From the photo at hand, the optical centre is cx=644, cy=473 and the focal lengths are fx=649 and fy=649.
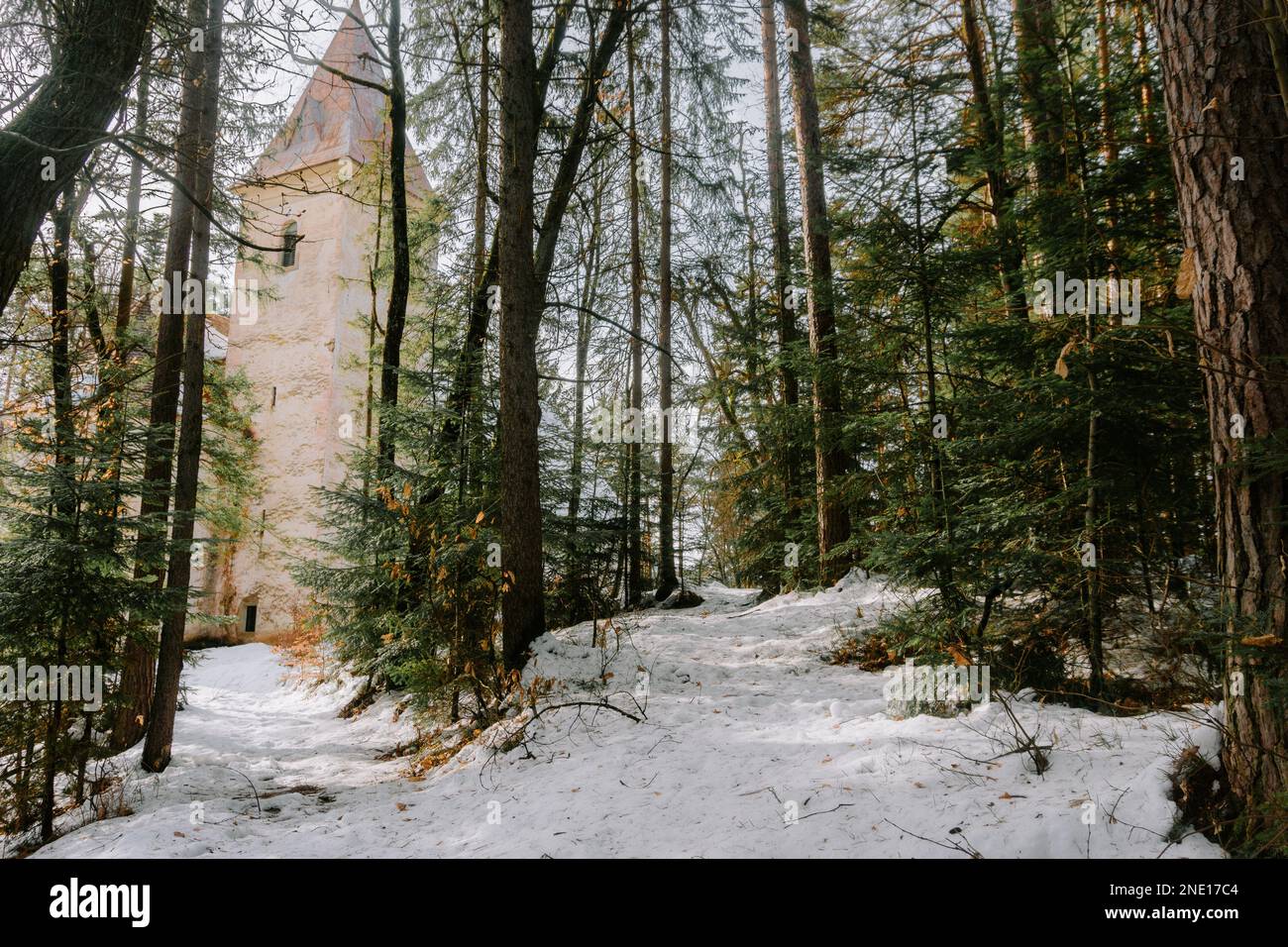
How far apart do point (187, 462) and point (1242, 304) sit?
8.10 meters

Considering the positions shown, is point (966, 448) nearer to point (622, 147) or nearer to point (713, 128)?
point (713, 128)

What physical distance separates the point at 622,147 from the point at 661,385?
4.61 m

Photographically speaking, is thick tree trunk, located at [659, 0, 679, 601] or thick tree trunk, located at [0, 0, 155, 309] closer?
thick tree trunk, located at [0, 0, 155, 309]

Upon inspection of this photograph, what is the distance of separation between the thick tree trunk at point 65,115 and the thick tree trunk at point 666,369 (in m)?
8.87

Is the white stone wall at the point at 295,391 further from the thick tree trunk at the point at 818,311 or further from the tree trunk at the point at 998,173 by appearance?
the tree trunk at the point at 998,173

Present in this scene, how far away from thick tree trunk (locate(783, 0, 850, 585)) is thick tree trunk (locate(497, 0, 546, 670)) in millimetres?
3487

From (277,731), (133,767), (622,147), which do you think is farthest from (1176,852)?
(622,147)

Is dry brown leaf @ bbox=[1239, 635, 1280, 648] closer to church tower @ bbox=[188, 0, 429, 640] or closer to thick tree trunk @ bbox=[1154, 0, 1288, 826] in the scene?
thick tree trunk @ bbox=[1154, 0, 1288, 826]

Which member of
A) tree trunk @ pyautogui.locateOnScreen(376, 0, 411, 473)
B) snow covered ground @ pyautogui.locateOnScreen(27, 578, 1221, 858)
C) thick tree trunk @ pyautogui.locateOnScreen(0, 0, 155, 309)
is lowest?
snow covered ground @ pyautogui.locateOnScreen(27, 578, 1221, 858)

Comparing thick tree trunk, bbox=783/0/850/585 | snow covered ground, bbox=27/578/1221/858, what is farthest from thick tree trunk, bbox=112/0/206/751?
thick tree trunk, bbox=783/0/850/585

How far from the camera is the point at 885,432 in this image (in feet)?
25.1

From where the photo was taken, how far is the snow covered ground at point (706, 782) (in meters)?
3.05

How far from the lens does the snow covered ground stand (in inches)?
120

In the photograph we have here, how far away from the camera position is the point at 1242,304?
289 centimetres
